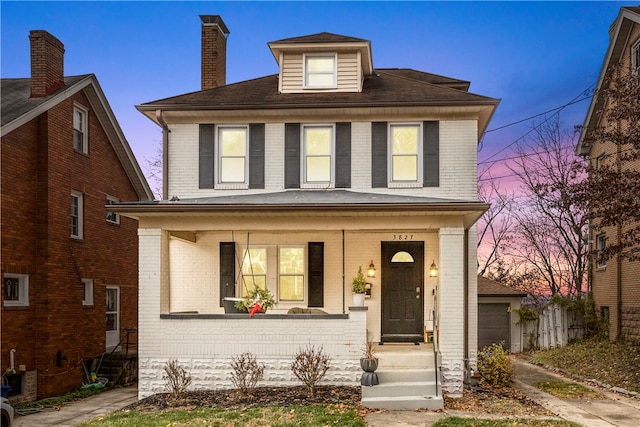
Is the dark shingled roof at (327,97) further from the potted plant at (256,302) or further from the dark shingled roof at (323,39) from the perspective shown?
the potted plant at (256,302)

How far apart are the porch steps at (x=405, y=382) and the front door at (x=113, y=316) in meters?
9.55

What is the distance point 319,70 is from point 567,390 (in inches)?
386

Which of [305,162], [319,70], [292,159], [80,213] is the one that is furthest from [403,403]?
[80,213]

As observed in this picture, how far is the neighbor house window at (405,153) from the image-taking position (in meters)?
15.6

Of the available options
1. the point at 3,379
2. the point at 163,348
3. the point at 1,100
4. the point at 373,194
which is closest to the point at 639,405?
the point at 373,194

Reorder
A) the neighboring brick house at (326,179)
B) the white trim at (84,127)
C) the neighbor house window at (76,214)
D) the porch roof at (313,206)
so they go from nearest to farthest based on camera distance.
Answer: the porch roof at (313,206) < the neighboring brick house at (326,179) < the neighbor house window at (76,214) < the white trim at (84,127)

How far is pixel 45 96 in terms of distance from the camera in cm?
1653

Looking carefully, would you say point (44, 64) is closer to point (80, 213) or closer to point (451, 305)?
point (80, 213)

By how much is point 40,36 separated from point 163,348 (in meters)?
9.12

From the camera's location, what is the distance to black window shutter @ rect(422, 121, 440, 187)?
1542cm

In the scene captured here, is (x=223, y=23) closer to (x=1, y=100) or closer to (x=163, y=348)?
(x=1, y=100)

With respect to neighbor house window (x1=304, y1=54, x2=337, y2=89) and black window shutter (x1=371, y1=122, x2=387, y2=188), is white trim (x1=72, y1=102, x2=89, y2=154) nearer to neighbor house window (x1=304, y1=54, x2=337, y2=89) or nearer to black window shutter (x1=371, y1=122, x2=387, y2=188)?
neighbor house window (x1=304, y1=54, x2=337, y2=89)

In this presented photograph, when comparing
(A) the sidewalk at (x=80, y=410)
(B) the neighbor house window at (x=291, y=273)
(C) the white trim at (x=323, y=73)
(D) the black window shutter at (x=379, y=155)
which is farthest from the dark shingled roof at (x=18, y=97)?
(D) the black window shutter at (x=379, y=155)

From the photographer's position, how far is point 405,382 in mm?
12656
